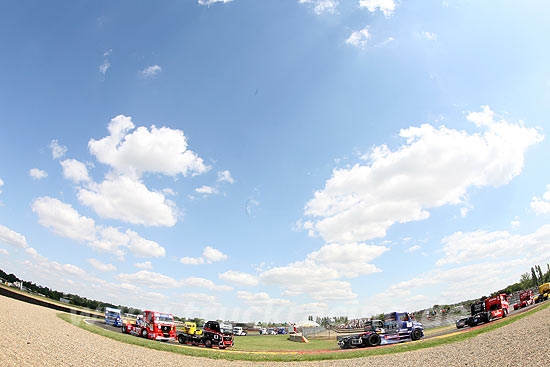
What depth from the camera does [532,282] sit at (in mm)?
108625

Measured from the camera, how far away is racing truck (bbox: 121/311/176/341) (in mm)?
29281

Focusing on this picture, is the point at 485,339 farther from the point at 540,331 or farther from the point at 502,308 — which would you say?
the point at 502,308

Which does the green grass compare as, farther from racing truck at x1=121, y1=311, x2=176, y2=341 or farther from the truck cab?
racing truck at x1=121, y1=311, x2=176, y2=341

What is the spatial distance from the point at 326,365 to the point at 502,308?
2789 cm

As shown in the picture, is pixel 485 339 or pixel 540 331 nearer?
pixel 540 331

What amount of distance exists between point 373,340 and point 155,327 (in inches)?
902

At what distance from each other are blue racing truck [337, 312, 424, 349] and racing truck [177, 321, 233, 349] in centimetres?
1121

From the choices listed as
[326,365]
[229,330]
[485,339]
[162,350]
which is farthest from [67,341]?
[485,339]

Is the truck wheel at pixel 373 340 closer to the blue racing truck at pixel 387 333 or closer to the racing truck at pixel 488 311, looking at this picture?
the blue racing truck at pixel 387 333

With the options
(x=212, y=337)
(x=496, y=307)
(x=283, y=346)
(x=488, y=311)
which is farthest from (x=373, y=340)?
(x=496, y=307)

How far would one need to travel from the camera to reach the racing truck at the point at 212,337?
85.5 feet

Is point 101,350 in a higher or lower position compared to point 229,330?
higher

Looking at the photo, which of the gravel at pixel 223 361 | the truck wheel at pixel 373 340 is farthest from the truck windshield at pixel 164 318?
the truck wheel at pixel 373 340

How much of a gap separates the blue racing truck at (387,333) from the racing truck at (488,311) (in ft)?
30.8
